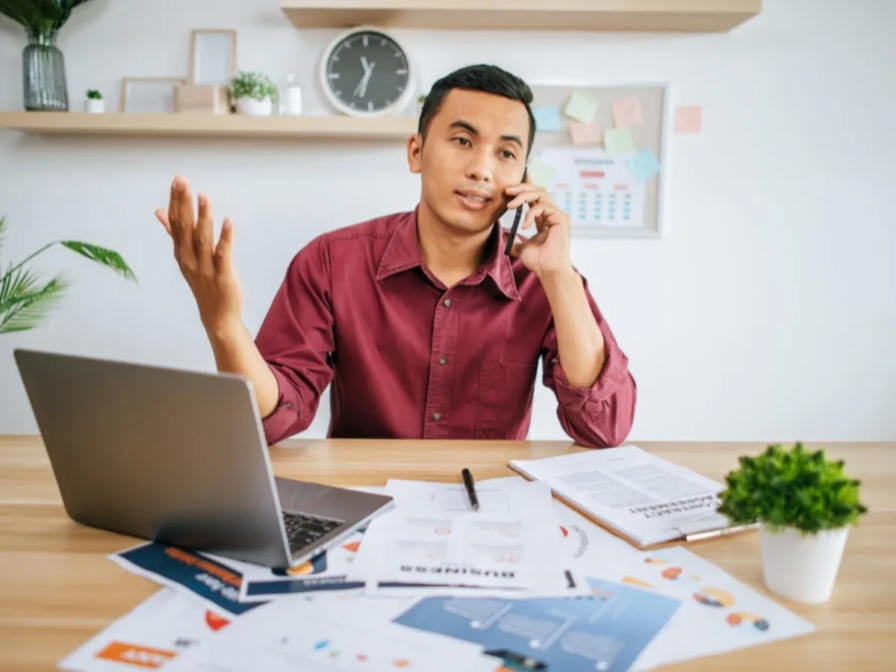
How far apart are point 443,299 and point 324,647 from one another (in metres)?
0.95

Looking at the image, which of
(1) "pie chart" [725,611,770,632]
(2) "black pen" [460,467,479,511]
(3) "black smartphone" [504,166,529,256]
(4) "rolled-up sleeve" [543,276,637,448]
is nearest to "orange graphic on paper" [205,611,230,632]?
(2) "black pen" [460,467,479,511]

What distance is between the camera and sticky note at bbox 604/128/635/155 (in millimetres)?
2309

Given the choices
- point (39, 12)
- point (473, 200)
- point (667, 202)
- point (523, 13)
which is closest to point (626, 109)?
point (667, 202)

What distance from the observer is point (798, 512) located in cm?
63

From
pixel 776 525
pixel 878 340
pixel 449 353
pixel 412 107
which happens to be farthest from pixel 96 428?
pixel 878 340

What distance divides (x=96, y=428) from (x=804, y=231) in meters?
2.35

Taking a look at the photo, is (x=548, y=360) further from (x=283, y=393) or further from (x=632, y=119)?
(x=632, y=119)

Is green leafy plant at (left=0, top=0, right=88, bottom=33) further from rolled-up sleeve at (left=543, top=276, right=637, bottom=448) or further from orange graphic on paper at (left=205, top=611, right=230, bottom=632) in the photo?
orange graphic on paper at (left=205, top=611, right=230, bottom=632)

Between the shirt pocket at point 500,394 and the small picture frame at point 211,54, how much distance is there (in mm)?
1441

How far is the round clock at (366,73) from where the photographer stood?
2.21 metres

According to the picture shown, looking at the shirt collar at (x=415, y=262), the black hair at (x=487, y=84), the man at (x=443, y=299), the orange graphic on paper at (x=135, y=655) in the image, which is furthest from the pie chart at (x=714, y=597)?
the black hair at (x=487, y=84)

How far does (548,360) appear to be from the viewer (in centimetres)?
146

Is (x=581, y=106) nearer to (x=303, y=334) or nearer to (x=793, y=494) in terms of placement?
(x=303, y=334)

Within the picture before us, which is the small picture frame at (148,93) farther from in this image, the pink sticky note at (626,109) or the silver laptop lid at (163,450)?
the silver laptop lid at (163,450)
